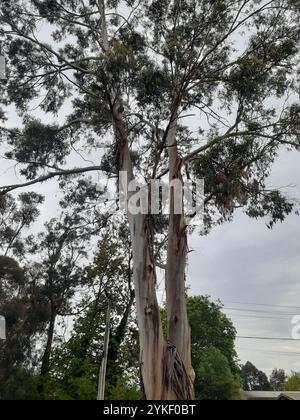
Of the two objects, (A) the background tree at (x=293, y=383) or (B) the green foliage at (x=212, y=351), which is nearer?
(B) the green foliage at (x=212, y=351)

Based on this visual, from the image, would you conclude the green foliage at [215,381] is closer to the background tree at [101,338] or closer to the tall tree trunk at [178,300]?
the background tree at [101,338]

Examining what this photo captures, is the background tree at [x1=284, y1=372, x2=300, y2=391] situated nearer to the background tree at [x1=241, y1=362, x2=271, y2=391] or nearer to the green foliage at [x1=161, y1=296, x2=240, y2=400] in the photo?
the green foliage at [x1=161, y1=296, x2=240, y2=400]

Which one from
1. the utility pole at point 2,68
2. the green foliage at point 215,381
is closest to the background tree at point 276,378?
the green foliage at point 215,381

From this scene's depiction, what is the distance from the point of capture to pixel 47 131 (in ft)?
34.5

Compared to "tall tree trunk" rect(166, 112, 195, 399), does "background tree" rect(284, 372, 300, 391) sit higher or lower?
higher

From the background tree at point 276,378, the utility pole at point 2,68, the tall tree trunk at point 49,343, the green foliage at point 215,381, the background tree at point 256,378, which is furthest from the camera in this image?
the background tree at point 256,378

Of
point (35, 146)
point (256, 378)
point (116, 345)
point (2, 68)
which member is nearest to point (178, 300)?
point (35, 146)

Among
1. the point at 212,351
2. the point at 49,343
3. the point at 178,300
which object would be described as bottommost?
the point at 178,300

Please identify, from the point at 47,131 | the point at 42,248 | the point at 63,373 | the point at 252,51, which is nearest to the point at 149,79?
the point at 252,51

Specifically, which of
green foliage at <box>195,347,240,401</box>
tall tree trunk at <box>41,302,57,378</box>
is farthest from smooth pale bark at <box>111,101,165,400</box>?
green foliage at <box>195,347,240,401</box>

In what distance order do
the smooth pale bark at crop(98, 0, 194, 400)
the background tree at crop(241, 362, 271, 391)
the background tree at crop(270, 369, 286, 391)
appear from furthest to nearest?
the background tree at crop(241, 362, 271, 391) < the background tree at crop(270, 369, 286, 391) < the smooth pale bark at crop(98, 0, 194, 400)

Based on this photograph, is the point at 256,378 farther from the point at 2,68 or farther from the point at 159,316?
the point at 2,68
